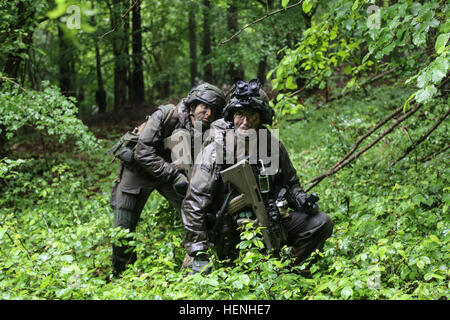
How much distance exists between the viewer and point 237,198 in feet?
13.5

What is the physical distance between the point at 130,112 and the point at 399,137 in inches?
486

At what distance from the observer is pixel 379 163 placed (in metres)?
6.90

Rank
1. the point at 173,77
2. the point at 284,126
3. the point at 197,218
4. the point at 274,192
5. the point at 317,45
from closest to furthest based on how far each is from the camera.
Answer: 1. the point at 197,218
2. the point at 274,192
3. the point at 317,45
4. the point at 284,126
5. the point at 173,77

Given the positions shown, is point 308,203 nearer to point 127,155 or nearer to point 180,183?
point 180,183

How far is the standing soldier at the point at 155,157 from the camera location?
4.76m

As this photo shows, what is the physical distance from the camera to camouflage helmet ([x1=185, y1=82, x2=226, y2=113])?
15.4 ft

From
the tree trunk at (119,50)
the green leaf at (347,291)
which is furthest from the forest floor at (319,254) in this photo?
the tree trunk at (119,50)

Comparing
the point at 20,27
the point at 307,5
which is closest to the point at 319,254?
the point at 307,5

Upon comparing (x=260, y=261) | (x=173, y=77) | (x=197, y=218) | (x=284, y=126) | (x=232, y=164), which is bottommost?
(x=260, y=261)

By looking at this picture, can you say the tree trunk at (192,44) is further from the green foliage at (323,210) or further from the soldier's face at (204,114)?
Answer: the soldier's face at (204,114)

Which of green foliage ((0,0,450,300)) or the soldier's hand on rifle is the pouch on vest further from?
green foliage ((0,0,450,300))

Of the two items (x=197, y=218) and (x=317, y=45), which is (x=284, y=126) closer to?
(x=317, y=45)
